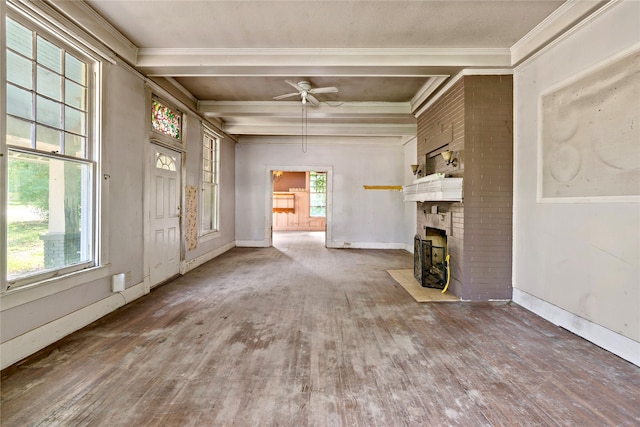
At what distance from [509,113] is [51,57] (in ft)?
16.3

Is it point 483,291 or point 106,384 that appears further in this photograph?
point 483,291

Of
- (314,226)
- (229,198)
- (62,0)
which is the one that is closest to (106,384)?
(62,0)

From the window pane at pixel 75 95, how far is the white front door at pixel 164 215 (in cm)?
119

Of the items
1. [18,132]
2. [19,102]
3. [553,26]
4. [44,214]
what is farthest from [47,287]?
[553,26]

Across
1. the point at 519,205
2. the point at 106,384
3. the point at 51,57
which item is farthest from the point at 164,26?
the point at 519,205

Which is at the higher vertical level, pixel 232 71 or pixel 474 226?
pixel 232 71

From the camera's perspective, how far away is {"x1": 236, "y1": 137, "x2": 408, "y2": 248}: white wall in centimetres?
815

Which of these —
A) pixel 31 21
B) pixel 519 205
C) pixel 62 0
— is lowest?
pixel 519 205

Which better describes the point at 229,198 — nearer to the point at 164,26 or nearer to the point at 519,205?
the point at 164,26

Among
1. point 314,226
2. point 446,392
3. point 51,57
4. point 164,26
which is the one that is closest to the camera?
point 446,392

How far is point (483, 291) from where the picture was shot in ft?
12.4

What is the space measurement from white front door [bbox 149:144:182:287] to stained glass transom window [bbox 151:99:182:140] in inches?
11.5

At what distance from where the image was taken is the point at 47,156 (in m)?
2.59

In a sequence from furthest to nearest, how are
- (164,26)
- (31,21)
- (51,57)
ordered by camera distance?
(164,26) → (51,57) → (31,21)
